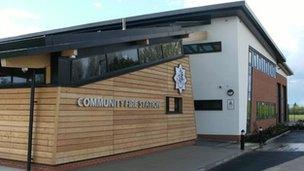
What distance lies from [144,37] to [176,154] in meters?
5.13

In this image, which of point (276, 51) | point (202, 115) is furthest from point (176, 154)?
point (276, 51)

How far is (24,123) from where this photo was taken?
15070 mm

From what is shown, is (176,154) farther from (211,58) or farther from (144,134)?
(211,58)

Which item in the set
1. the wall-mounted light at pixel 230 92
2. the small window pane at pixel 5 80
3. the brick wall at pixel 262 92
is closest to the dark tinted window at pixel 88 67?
the small window pane at pixel 5 80

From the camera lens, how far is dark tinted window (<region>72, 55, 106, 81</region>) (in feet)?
50.6

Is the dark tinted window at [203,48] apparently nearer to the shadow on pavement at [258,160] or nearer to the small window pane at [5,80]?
the shadow on pavement at [258,160]

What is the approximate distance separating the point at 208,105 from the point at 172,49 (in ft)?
23.8

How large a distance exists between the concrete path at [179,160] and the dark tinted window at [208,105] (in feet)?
17.0

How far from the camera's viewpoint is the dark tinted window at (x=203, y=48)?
2922 centimetres

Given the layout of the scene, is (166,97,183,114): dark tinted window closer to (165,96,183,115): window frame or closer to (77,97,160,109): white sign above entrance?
(165,96,183,115): window frame

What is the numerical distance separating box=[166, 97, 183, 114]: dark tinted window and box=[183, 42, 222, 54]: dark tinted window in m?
6.77

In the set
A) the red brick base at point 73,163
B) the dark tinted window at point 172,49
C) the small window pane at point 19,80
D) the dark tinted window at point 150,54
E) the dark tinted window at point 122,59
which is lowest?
the red brick base at point 73,163

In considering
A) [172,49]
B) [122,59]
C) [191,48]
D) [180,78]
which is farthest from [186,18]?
[122,59]

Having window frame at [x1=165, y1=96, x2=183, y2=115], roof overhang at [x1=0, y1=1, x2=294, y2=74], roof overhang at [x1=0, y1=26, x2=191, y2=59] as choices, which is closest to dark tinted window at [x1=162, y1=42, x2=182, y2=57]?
roof overhang at [x1=0, y1=26, x2=191, y2=59]
